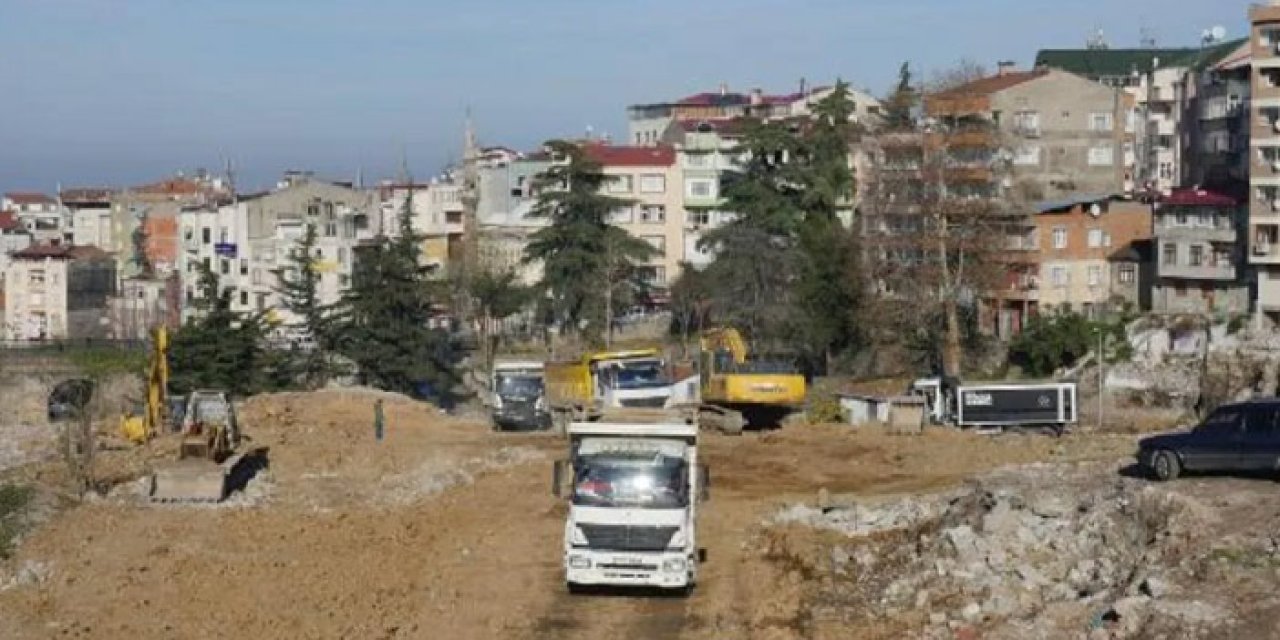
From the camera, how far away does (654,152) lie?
10319cm

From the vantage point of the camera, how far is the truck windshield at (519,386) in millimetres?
54500

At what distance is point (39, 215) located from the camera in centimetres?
14462

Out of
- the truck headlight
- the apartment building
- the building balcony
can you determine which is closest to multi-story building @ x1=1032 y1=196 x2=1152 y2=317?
the building balcony

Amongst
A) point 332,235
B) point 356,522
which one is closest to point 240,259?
point 332,235

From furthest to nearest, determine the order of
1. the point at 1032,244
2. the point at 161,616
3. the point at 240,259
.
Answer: the point at 240,259, the point at 1032,244, the point at 161,616

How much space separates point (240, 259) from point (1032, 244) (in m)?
51.6

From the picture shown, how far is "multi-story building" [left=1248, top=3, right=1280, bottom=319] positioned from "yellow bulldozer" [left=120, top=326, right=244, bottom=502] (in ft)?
146

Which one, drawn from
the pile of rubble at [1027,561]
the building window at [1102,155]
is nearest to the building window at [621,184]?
the building window at [1102,155]

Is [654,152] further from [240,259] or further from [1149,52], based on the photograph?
[1149,52]

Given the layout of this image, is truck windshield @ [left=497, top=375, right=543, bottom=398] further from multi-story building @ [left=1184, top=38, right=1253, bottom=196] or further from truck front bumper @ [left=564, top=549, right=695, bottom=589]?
multi-story building @ [left=1184, top=38, right=1253, bottom=196]

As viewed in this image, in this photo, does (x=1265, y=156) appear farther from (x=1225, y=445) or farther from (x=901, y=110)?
(x=1225, y=445)

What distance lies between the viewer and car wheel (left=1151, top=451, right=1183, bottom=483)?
104 feet

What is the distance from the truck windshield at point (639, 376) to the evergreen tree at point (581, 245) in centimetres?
2762

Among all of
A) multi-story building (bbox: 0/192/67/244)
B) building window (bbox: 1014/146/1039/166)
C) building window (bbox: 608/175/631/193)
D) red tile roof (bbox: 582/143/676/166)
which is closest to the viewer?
building window (bbox: 1014/146/1039/166)
